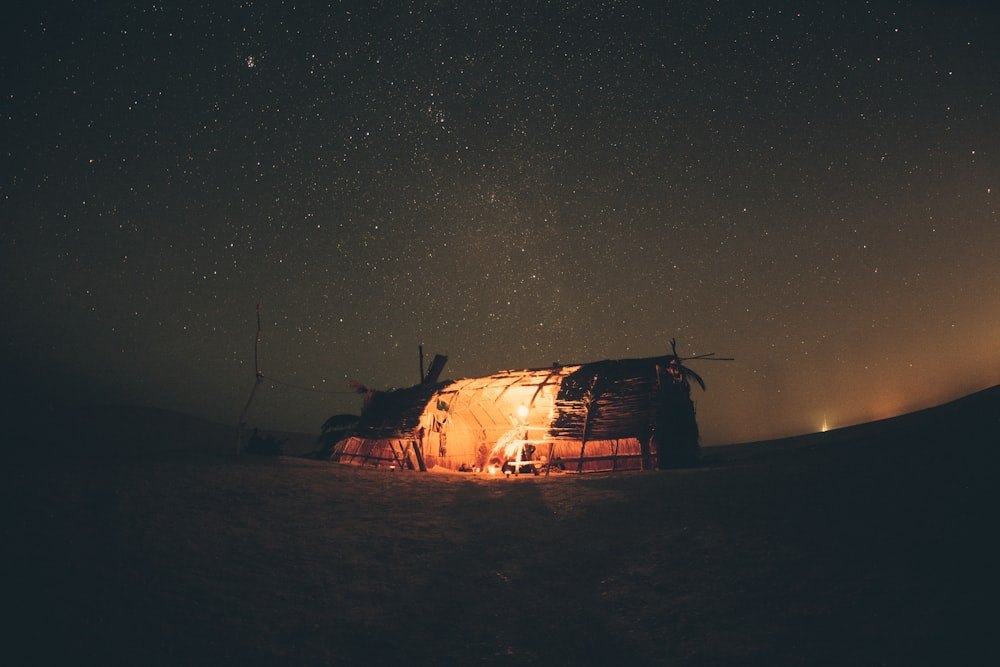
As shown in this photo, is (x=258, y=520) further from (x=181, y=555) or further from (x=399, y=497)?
(x=399, y=497)

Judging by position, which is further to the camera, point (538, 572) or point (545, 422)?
point (545, 422)

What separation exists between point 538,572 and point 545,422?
12.6 m

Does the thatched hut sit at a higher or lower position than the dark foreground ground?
higher

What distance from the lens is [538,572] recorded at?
6.14m

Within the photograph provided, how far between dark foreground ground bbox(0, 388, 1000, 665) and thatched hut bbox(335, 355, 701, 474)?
16.7 ft

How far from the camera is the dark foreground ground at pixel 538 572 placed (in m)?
4.25

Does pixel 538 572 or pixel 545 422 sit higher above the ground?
pixel 545 422

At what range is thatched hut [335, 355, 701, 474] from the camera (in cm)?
1435

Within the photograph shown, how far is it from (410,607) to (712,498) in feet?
16.3

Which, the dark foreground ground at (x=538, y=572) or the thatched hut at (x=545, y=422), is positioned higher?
the thatched hut at (x=545, y=422)

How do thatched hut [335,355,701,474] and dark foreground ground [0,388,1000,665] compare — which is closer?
dark foreground ground [0,388,1000,665]

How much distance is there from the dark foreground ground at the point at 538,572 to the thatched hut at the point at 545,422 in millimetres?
5095

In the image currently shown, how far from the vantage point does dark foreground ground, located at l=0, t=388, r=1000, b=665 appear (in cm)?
425

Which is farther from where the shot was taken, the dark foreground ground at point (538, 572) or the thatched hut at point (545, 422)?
the thatched hut at point (545, 422)
